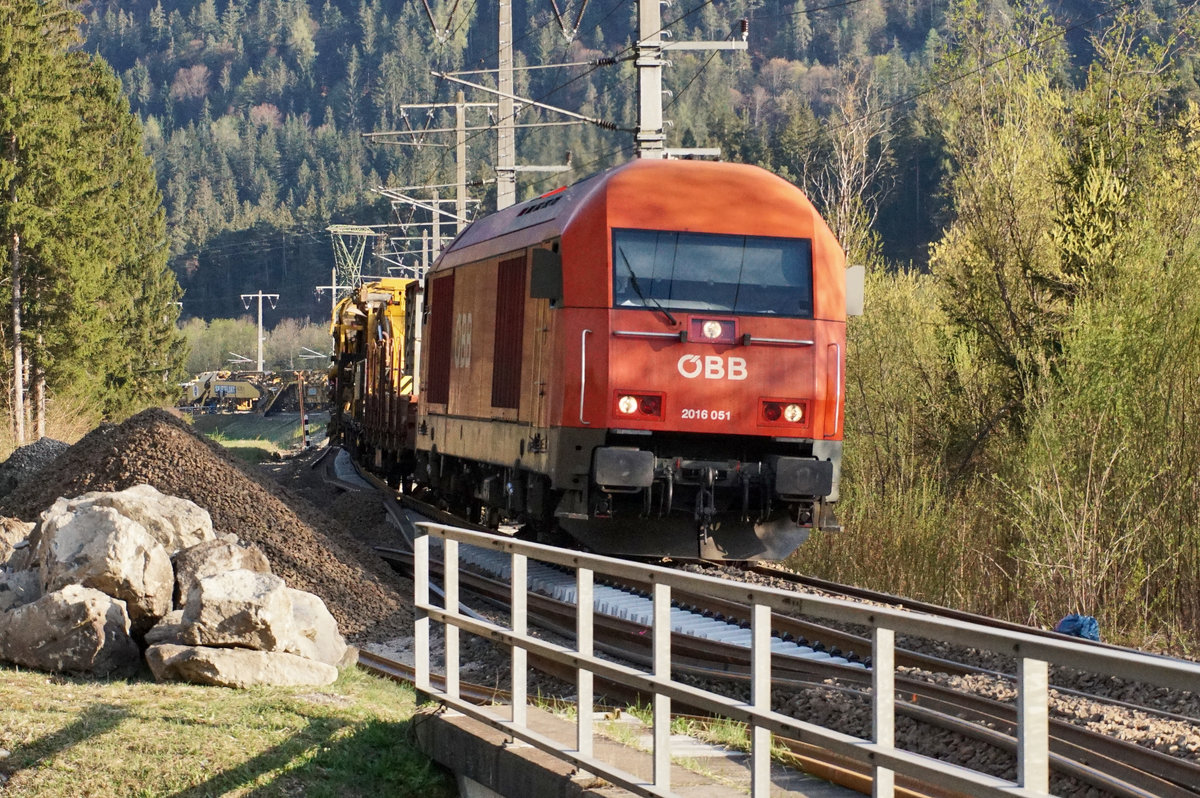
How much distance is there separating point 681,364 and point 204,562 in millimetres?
4974

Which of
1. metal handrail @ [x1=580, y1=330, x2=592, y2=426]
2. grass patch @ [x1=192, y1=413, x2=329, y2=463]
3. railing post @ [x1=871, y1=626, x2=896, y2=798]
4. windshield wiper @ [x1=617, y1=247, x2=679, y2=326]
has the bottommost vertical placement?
grass patch @ [x1=192, y1=413, x2=329, y2=463]

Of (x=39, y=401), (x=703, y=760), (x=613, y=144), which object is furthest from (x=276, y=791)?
(x=613, y=144)

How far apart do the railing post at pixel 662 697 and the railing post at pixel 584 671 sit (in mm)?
483

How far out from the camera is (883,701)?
4.39m

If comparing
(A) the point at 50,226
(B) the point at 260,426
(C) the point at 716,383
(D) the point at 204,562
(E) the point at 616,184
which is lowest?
(B) the point at 260,426

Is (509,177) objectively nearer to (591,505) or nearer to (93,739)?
(591,505)

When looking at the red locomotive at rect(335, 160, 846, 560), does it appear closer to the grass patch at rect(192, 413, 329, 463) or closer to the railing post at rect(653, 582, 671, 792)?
the railing post at rect(653, 582, 671, 792)

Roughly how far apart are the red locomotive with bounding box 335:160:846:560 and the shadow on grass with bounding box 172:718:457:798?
5.48 m

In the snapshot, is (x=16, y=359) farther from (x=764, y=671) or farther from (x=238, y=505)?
(x=764, y=671)

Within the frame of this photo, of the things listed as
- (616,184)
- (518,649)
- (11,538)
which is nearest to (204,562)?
(11,538)

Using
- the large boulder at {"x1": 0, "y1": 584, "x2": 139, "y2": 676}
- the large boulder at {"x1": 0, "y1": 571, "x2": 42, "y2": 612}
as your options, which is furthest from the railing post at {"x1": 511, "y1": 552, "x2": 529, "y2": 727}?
the large boulder at {"x1": 0, "y1": 571, "x2": 42, "y2": 612}

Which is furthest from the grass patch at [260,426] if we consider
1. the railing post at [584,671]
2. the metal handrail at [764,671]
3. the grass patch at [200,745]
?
the railing post at [584,671]

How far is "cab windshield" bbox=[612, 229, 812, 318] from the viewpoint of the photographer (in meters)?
13.1

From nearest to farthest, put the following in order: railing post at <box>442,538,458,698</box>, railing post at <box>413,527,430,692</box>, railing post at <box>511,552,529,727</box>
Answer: railing post at <box>511,552,529,727</box> < railing post at <box>442,538,458,698</box> < railing post at <box>413,527,430,692</box>
